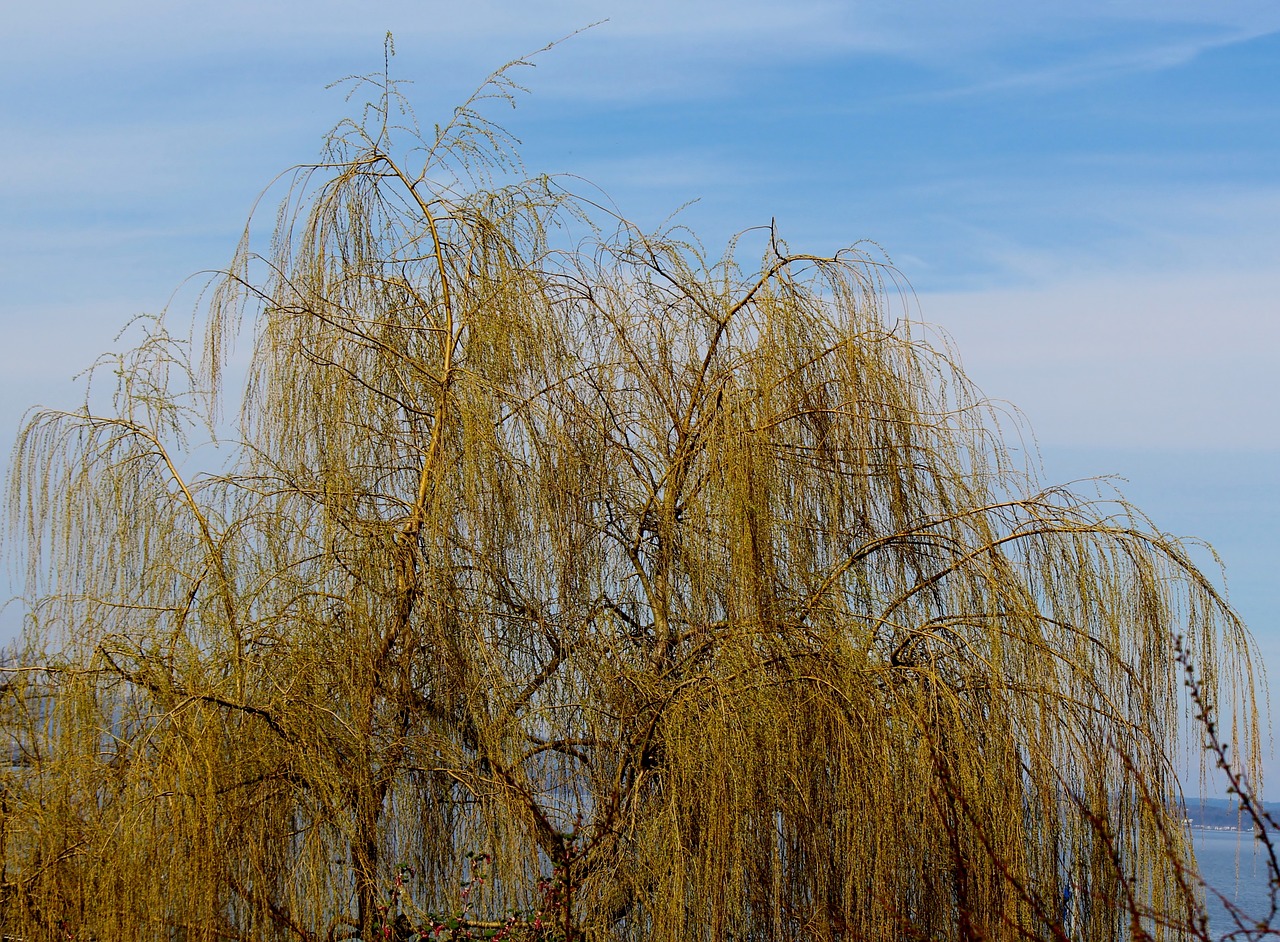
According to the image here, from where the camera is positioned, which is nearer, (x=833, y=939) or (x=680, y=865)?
(x=680, y=865)

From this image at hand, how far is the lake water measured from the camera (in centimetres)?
386

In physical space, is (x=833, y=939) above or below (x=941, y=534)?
below

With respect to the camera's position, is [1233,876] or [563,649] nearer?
[563,649]

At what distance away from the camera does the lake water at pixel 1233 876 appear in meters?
3.86

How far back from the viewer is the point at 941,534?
460 centimetres

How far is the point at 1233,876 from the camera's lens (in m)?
13.6

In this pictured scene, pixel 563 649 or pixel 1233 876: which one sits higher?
pixel 563 649

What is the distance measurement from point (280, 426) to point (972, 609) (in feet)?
8.65

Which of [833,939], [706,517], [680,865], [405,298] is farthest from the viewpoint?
[405,298]

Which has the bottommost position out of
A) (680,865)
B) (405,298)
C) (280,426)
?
(680,865)

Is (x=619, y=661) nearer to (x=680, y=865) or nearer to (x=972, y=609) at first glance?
(x=680, y=865)

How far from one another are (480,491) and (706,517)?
2.67 feet

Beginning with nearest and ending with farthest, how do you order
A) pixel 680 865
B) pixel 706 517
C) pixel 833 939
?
pixel 680 865 → pixel 833 939 → pixel 706 517

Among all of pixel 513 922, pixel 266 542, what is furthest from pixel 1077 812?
pixel 266 542
